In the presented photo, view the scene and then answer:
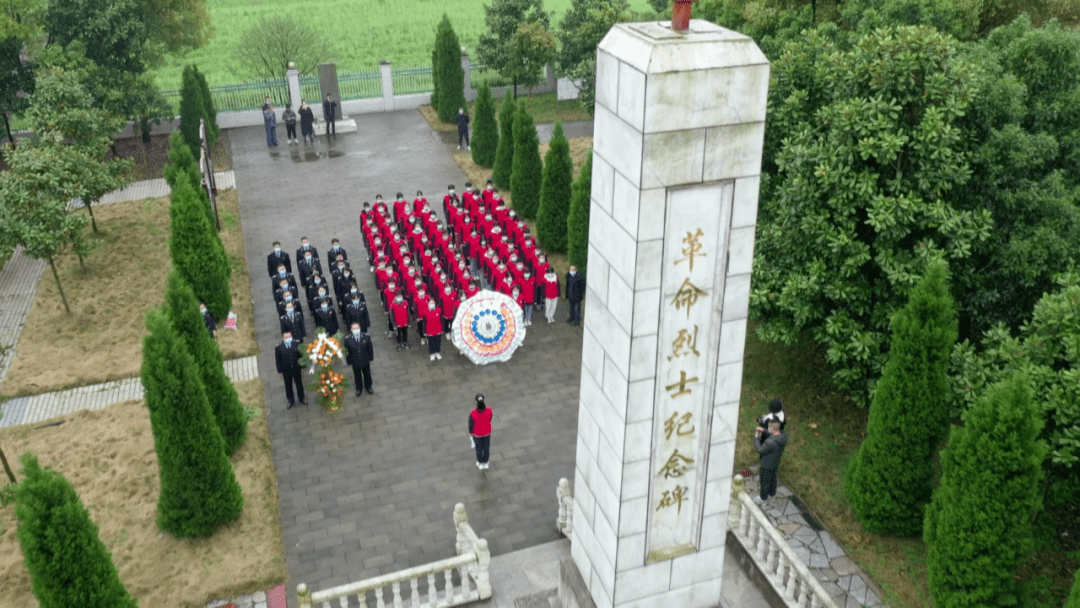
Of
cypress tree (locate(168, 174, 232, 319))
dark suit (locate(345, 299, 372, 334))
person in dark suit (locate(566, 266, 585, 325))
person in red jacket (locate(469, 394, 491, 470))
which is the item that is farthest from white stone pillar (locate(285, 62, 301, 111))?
person in red jacket (locate(469, 394, 491, 470))

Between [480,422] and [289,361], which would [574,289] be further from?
[289,361]

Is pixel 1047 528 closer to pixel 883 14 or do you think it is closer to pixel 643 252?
pixel 643 252

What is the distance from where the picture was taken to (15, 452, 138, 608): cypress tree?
324 inches

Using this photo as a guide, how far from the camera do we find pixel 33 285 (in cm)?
1895

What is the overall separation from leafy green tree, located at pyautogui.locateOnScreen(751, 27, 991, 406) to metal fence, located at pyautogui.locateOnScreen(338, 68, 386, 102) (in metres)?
21.6

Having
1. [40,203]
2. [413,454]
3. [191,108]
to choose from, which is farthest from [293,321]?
[191,108]

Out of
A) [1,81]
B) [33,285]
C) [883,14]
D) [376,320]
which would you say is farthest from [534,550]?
[1,81]

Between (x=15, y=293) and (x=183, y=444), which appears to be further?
(x=15, y=293)

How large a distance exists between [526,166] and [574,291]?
227 inches

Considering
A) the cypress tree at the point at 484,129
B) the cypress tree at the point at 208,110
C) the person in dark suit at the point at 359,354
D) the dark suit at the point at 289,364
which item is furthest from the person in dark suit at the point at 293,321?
the cypress tree at the point at 208,110

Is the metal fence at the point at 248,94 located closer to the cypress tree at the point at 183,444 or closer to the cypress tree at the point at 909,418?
the cypress tree at the point at 183,444

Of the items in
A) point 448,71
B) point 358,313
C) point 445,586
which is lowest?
point 445,586

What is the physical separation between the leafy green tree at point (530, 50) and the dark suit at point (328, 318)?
51.6 ft

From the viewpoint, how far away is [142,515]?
39.9 feet
